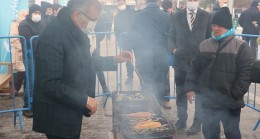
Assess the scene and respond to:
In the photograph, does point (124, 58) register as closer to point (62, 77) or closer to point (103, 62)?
point (103, 62)

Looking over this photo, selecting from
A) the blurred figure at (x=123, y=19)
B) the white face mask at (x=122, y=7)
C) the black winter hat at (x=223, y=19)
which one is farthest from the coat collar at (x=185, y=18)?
the white face mask at (x=122, y=7)

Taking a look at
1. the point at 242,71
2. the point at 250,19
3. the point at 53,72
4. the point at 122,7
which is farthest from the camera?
the point at 250,19

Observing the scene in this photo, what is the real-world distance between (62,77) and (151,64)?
4.01m

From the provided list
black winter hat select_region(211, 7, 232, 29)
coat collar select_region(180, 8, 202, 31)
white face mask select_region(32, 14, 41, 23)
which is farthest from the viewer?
white face mask select_region(32, 14, 41, 23)

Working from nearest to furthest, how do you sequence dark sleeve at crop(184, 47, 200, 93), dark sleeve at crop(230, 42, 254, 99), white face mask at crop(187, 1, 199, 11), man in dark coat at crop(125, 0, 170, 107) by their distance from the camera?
dark sleeve at crop(230, 42, 254, 99) < dark sleeve at crop(184, 47, 200, 93) < white face mask at crop(187, 1, 199, 11) < man in dark coat at crop(125, 0, 170, 107)

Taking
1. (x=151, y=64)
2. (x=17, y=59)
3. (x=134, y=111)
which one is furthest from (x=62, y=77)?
(x=17, y=59)

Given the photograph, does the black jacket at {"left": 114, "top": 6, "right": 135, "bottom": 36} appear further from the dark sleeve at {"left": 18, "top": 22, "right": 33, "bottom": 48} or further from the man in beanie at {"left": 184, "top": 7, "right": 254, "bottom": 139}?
the man in beanie at {"left": 184, "top": 7, "right": 254, "bottom": 139}

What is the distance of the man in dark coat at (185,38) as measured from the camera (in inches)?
210

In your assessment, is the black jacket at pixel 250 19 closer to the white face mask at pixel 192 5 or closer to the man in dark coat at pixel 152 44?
the man in dark coat at pixel 152 44

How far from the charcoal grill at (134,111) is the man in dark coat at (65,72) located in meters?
0.70

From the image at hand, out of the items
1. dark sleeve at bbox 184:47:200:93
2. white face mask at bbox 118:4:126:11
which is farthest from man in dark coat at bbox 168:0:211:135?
white face mask at bbox 118:4:126:11

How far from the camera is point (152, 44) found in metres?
6.68

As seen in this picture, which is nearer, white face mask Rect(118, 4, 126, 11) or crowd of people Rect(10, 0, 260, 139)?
crowd of people Rect(10, 0, 260, 139)

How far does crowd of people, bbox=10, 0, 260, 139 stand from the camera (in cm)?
278
